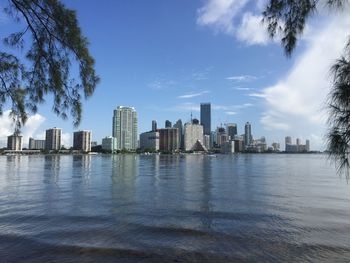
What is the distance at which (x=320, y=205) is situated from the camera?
28.5m

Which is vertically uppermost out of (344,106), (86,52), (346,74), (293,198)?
(86,52)

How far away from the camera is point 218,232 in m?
18.0

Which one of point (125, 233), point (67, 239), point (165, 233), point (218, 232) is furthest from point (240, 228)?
point (67, 239)

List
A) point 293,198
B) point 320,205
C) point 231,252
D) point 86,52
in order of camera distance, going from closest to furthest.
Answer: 1. point 86,52
2. point 231,252
3. point 320,205
4. point 293,198

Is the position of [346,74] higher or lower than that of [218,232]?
higher

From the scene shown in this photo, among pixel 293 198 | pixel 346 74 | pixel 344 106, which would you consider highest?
pixel 346 74

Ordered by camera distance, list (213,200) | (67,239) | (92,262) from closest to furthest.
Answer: (92,262), (67,239), (213,200)

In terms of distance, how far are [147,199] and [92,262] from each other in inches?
720

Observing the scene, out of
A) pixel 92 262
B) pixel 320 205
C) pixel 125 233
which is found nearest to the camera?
pixel 92 262

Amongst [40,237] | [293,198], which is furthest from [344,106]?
[293,198]

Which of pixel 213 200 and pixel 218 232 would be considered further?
pixel 213 200

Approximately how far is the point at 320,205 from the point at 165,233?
15891 mm

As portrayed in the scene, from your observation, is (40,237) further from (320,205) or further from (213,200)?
(320,205)

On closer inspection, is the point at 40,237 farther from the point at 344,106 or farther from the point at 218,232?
the point at 344,106
